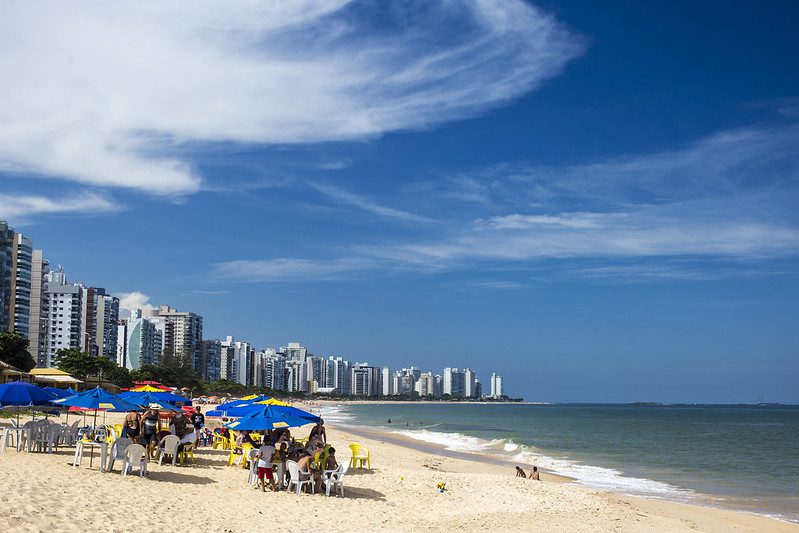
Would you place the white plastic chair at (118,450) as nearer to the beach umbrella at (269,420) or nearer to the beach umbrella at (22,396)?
the beach umbrella at (269,420)

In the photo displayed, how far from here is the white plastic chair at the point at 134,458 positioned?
44.7 feet

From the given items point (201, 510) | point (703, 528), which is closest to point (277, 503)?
point (201, 510)

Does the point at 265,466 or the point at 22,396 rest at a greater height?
the point at 22,396

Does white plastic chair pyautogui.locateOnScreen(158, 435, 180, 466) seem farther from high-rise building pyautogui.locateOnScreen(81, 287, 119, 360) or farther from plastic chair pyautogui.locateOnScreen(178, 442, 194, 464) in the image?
high-rise building pyautogui.locateOnScreen(81, 287, 119, 360)

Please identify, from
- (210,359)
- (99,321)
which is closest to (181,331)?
(210,359)

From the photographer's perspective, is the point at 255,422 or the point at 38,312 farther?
the point at 38,312

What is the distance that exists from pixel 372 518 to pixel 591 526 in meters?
4.35

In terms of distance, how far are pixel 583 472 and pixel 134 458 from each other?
1873 centimetres

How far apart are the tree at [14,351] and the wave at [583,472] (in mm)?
37556

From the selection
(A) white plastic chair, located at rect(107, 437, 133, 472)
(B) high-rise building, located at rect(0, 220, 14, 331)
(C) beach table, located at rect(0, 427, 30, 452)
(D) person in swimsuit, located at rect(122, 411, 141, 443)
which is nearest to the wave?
(D) person in swimsuit, located at rect(122, 411, 141, 443)

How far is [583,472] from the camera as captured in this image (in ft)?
89.1

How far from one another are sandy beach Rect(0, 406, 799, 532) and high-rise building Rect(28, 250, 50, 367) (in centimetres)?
10413

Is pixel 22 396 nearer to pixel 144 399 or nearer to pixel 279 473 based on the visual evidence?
pixel 144 399

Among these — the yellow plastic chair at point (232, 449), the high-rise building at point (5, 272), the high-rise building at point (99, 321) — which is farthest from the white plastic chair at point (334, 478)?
the high-rise building at point (99, 321)
